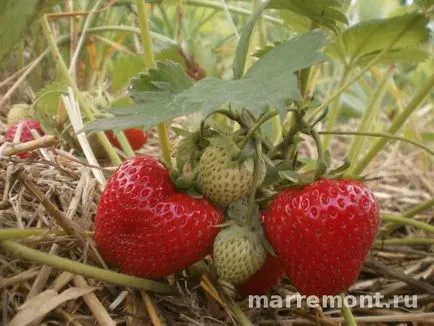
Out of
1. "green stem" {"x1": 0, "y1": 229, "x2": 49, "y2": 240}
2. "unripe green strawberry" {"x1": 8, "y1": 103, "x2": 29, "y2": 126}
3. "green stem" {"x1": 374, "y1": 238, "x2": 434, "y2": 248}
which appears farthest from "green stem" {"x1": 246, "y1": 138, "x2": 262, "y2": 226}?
"unripe green strawberry" {"x1": 8, "y1": 103, "x2": 29, "y2": 126}

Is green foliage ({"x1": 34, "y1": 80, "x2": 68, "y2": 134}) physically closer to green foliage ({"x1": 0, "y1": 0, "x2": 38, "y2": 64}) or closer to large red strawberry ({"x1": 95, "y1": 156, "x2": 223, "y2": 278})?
large red strawberry ({"x1": 95, "y1": 156, "x2": 223, "y2": 278})

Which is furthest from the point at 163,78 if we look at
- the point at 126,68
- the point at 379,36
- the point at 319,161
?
the point at 126,68

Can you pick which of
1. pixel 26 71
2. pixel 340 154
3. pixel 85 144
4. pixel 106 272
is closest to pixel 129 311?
pixel 106 272

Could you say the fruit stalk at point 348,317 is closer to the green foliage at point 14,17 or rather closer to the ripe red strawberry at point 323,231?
the ripe red strawberry at point 323,231

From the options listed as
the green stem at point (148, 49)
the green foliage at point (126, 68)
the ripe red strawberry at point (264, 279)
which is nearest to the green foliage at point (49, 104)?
the green foliage at point (126, 68)

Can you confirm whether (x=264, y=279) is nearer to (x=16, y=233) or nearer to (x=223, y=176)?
(x=223, y=176)

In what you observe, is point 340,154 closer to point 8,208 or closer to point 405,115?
point 405,115

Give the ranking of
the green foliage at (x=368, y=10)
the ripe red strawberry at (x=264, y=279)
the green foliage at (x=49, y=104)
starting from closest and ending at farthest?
the ripe red strawberry at (x=264, y=279) → the green foliage at (x=49, y=104) → the green foliage at (x=368, y=10)
